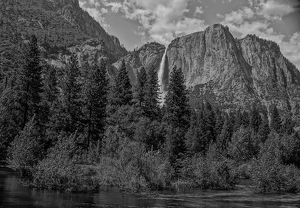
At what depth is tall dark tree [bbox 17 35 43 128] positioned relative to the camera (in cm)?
5338

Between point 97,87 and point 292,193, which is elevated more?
point 97,87

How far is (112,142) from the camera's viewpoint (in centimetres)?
4731

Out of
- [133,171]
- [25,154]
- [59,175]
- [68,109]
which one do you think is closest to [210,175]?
[133,171]

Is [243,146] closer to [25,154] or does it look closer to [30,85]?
[30,85]

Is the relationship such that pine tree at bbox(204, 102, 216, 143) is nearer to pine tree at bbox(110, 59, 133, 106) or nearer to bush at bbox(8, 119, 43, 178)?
pine tree at bbox(110, 59, 133, 106)

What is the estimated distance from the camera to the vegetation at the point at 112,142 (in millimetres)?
31891

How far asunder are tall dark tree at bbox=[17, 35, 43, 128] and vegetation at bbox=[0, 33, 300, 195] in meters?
0.16

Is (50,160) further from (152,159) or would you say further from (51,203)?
(152,159)

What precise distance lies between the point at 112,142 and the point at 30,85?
1777 centimetres

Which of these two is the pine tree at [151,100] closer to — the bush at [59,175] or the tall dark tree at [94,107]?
the tall dark tree at [94,107]

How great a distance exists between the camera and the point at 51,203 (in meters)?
21.4

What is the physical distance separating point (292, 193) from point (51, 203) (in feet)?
96.3

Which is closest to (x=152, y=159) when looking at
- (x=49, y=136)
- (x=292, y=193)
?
(x=292, y=193)

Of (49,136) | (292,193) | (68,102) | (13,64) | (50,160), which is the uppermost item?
(13,64)
